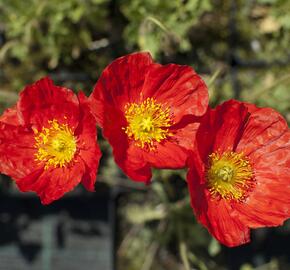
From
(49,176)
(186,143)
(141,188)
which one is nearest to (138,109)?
(186,143)

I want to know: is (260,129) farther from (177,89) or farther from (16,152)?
(16,152)

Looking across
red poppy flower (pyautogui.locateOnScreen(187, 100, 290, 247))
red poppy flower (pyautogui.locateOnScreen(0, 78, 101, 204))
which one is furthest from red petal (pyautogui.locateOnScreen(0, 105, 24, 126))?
red poppy flower (pyautogui.locateOnScreen(187, 100, 290, 247))

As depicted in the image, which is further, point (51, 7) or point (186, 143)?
point (51, 7)

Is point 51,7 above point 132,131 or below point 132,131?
above

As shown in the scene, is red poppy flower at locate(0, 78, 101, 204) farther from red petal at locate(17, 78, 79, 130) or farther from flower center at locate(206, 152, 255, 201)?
flower center at locate(206, 152, 255, 201)

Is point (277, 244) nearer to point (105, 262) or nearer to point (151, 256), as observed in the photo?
point (151, 256)

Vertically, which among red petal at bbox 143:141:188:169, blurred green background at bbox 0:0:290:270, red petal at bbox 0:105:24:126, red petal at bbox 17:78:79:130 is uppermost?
red petal at bbox 17:78:79:130
